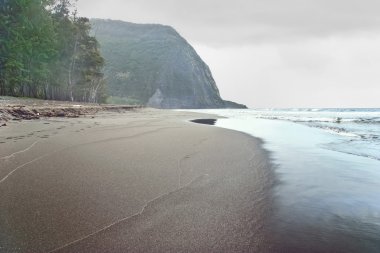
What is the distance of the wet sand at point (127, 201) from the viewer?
7.57ft

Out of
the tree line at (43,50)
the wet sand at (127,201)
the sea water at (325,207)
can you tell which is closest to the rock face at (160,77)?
the tree line at (43,50)

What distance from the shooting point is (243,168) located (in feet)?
16.9

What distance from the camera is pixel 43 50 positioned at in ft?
107

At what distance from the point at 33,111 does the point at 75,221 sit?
12.0 metres

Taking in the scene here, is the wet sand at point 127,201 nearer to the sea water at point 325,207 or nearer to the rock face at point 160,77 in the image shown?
the sea water at point 325,207

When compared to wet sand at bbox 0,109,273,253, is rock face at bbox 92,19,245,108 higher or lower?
higher

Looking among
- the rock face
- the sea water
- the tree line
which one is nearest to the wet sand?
the sea water

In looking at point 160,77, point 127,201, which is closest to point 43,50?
point 127,201

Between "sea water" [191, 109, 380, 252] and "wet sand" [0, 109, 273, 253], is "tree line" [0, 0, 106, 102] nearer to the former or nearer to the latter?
"wet sand" [0, 109, 273, 253]

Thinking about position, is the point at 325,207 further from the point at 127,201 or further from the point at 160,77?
the point at 160,77

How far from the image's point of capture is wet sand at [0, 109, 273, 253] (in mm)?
2307

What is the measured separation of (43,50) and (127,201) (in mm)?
33814

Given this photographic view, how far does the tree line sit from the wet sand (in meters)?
27.4

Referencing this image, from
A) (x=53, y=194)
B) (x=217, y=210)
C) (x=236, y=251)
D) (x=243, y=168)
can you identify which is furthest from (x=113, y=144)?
(x=236, y=251)
